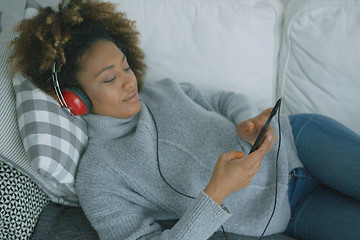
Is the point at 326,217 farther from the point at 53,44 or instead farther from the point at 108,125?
the point at 53,44

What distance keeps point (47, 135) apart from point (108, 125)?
0.21m

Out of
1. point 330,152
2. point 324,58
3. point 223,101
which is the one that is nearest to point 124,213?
point 223,101

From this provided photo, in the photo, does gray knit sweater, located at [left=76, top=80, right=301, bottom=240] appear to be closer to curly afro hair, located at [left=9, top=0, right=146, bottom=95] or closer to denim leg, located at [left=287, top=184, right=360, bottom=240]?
denim leg, located at [left=287, top=184, right=360, bottom=240]

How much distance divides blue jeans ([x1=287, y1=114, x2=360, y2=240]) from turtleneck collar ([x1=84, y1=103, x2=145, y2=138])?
2.12ft

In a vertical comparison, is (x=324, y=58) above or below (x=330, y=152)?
above

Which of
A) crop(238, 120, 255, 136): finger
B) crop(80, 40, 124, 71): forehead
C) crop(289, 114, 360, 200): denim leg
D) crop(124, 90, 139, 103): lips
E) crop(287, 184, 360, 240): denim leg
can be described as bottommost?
crop(287, 184, 360, 240): denim leg

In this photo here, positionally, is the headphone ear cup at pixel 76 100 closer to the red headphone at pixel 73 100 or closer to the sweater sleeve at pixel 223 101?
the red headphone at pixel 73 100

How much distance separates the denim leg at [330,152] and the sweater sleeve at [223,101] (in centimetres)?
21

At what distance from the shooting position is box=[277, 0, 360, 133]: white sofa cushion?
47.1 inches

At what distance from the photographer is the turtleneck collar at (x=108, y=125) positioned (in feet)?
3.61

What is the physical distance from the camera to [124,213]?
3.20 feet

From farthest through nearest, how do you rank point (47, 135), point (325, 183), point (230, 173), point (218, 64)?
point (218, 64) → point (325, 183) → point (47, 135) → point (230, 173)

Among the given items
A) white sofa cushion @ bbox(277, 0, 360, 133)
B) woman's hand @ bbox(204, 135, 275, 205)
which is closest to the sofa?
white sofa cushion @ bbox(277, 0, 360, 133)

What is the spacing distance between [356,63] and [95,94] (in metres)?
1.02
